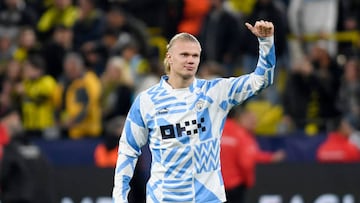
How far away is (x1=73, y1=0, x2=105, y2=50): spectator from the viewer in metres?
19.1

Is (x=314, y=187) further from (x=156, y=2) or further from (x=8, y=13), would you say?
(x=8, y=13)

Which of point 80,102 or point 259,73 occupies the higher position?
point 259,73

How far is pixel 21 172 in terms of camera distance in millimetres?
14516

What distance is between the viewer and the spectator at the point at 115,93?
56.0 feet

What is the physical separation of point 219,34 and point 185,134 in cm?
961

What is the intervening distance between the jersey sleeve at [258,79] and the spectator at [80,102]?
8.37 metres

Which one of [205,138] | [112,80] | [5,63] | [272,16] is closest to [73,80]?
[112,80]

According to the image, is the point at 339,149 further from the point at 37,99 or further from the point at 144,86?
the point at 37,99

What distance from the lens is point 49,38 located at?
64.3ft

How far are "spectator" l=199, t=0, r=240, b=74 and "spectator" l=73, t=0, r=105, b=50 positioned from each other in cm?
179

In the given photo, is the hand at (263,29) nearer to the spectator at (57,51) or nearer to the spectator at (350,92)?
the spectator at (350,92)

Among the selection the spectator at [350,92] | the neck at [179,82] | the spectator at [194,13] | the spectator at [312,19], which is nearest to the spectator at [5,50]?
the spectator at [194,13]

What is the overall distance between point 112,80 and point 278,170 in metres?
3.06

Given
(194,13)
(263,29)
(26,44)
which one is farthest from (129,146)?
(26,44)
